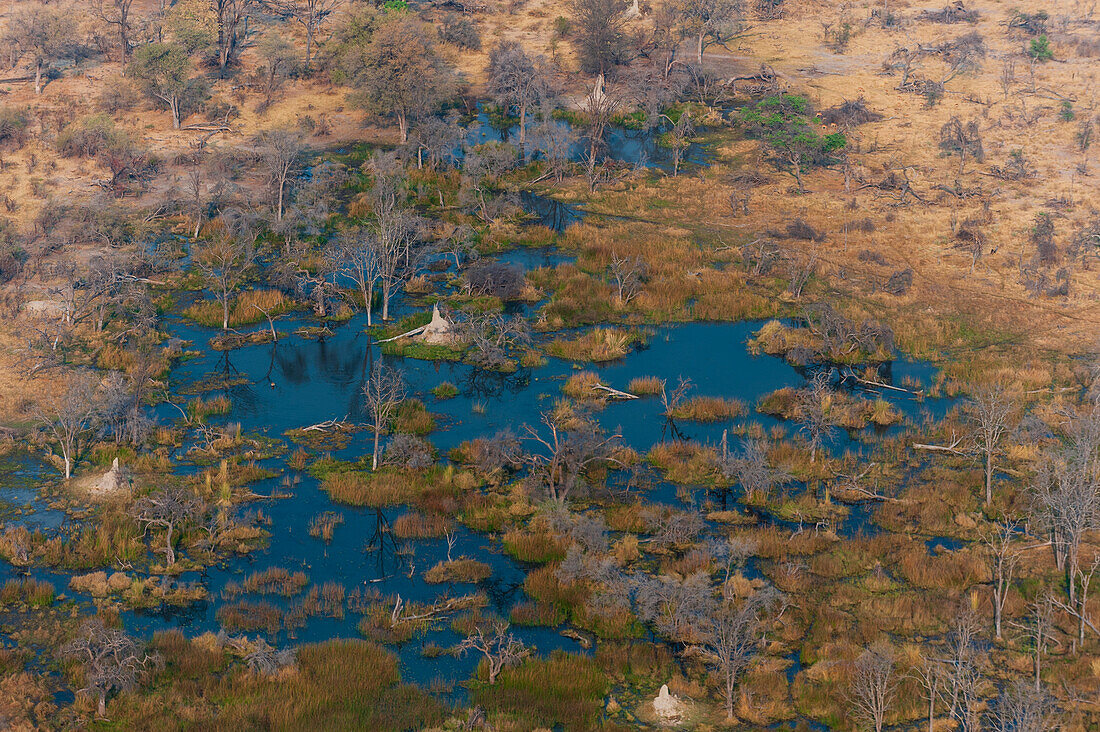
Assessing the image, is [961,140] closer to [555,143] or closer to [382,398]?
[555,143]

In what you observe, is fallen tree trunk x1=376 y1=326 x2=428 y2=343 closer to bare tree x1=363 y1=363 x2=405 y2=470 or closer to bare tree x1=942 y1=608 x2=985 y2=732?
bare tree x1=363 y1=363 x2=405 y2=470

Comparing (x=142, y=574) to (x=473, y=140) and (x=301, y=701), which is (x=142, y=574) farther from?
(x=473, y=140)

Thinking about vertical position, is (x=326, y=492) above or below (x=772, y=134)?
below

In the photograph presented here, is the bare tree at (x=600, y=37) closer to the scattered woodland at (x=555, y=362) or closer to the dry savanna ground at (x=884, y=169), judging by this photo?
the scattered woodland at (x=555, y=362)

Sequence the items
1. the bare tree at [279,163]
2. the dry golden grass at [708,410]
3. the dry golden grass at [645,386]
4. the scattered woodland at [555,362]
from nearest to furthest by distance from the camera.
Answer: the scattered woodland at [555,362], the dry golden grass at [708,410], the dry golden grass at [645,386], the bare tree at [279,163]

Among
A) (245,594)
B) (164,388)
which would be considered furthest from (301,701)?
(164,388)

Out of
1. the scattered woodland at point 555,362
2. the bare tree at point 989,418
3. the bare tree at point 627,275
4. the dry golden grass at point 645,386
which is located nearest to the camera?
the scattered woodland at point 555,362

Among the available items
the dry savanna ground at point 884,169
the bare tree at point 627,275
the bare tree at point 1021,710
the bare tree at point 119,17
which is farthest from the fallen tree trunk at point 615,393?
the bare tree at point 119,17
